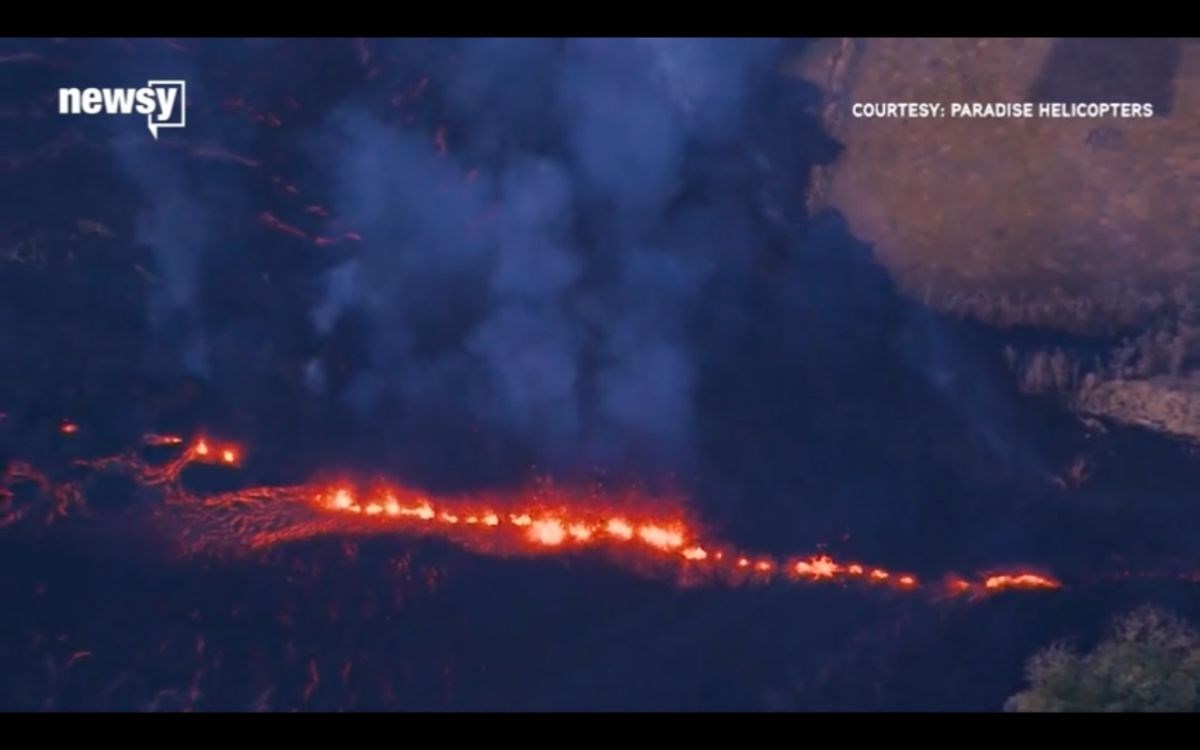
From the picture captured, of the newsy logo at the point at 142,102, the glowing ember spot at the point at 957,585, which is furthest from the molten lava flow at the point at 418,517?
the newsy logo at the point at 142,102

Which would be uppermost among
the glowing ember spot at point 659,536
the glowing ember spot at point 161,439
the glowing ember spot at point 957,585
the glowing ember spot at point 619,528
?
the glowing ember spot at point 161,439

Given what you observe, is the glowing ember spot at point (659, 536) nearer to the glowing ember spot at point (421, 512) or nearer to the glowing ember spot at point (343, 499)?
the glowing ember spot at point (421, 512)

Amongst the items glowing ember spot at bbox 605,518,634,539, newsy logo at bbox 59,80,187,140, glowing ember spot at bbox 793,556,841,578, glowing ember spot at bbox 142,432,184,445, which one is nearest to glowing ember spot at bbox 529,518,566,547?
glowing ember spot at bbox 605,518,634,539

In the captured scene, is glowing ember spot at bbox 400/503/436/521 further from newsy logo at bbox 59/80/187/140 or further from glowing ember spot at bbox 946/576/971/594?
glowing ember spot at bbox 946/576/971/594

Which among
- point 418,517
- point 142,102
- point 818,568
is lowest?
point 818,568

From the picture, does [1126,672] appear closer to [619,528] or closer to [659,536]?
[659,536]

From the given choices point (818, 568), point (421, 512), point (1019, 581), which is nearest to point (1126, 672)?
point (1019, 581)

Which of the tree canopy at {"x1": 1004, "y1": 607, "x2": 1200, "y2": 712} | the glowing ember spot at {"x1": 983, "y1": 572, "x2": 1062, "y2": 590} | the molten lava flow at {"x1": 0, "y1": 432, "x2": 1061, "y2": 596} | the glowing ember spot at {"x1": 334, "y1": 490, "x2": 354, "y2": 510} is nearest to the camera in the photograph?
the tree canopy at {"x1": 1004, "y1": 607, "x2": 1200, "y2": 712}
